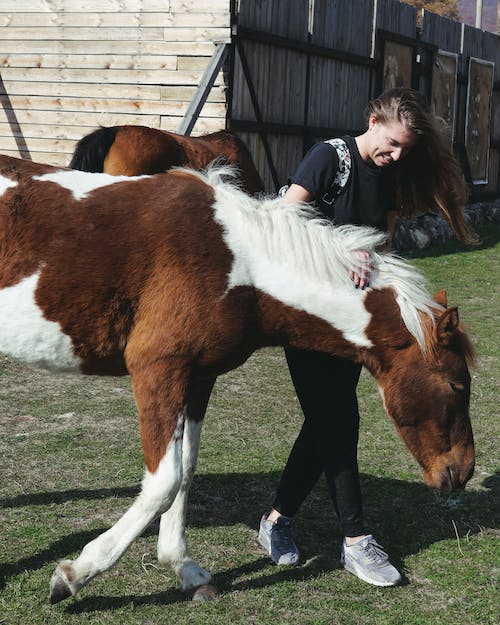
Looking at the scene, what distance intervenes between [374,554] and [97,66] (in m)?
9.30

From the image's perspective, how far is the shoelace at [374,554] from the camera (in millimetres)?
3654

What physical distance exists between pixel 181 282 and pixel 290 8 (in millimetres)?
9969

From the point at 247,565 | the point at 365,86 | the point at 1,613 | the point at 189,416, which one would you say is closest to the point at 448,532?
the point at 247,565

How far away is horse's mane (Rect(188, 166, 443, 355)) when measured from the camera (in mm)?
3352

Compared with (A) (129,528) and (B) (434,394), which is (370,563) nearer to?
(B) (434,394)

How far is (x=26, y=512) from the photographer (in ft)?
13.9

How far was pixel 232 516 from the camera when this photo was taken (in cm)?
430

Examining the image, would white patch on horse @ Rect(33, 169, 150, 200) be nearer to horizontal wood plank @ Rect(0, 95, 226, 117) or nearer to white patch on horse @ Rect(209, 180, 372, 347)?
white patch on horse @ Rect(209, 180, 372, 347)

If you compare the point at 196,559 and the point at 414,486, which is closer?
the point at 196,559

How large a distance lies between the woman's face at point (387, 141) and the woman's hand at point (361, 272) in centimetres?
46

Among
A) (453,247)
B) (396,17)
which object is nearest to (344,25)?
(396,17)

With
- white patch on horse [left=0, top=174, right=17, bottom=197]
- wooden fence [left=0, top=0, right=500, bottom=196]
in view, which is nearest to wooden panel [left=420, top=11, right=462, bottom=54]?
wooden fence [left=0, top=0, right=500, bottom=196]

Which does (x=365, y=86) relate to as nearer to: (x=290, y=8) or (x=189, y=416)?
(x=290, y=8)

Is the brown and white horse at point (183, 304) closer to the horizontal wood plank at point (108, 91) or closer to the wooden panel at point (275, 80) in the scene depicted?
the horizontal wood plank at point (108, 91)
